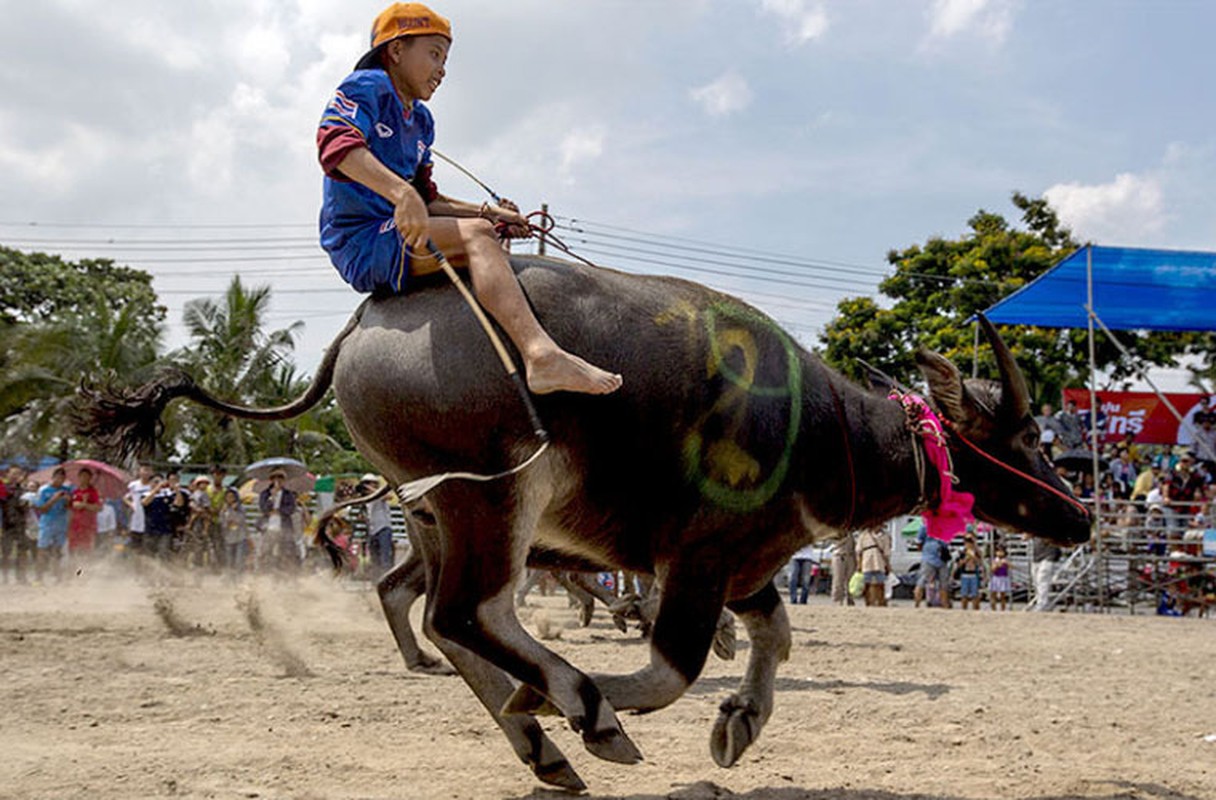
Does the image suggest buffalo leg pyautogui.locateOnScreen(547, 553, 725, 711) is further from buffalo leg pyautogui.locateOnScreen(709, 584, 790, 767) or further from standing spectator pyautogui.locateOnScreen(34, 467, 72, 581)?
standing spectator pyautogui.locateOnScreen(34, 467, 72, 581)

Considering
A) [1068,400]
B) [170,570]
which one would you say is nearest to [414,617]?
[170,570]

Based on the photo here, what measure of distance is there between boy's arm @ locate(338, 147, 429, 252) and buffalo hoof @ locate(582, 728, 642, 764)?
1.68 m

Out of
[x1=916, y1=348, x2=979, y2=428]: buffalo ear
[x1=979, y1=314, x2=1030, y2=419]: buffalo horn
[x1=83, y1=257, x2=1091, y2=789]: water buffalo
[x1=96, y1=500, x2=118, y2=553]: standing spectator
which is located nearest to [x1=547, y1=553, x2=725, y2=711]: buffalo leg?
[x1=83, y1=257, x2=1091, y2=789]: water buffalo

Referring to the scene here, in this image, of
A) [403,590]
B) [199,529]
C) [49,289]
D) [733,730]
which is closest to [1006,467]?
[733,730]

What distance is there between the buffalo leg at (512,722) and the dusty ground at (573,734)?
121mm

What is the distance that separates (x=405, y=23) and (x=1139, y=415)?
19882 millimetres

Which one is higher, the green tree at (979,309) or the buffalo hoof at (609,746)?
the green tree at (979,309)

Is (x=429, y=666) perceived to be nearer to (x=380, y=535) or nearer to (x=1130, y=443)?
(x=380, y=535)

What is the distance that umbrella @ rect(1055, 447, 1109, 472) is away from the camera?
18.2 metres

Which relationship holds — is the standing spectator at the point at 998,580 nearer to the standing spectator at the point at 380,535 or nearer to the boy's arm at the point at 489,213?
the standing spectator at the point at 380,535

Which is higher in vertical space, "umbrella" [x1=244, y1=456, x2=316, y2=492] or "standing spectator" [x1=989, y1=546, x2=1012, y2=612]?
"umbrella" [x1=244, y1=456, x2=316, y2=492]

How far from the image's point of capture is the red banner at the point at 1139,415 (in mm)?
20969

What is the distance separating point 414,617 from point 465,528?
800 cm

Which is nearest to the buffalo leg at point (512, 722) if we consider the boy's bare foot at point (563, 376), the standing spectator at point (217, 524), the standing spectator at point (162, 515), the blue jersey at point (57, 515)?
the boy's bare foot at point (563, 376)
